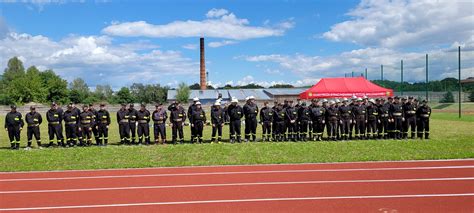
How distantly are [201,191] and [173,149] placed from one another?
19.6 ft

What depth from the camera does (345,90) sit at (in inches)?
1120

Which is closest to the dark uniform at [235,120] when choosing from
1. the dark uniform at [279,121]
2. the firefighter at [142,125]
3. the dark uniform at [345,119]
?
the dark uniform at [279,121]

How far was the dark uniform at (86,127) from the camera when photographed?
16609 mm

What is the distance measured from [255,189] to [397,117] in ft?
32.5

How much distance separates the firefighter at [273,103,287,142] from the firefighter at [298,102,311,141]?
0.65m

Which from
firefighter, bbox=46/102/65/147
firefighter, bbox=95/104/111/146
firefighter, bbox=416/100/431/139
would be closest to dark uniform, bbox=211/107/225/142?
firefighter, bbox=95/104/111/146

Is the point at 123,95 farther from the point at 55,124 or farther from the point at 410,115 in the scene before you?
the point at 410,115

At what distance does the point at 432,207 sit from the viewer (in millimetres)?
7340

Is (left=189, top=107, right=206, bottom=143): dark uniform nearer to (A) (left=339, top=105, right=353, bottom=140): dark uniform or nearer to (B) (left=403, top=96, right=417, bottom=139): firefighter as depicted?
(A) (left=339, top=105, right=353, bottom=140): dark uniform

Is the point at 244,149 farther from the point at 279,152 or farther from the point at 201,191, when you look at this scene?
the point at 201,191

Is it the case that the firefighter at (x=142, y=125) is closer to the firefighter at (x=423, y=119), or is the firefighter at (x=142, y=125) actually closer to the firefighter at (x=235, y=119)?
the firefighter at (x=235, y=119)

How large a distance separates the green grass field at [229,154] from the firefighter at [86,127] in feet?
5.11

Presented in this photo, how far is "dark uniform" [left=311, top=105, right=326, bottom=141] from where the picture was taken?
Result: 17.0m

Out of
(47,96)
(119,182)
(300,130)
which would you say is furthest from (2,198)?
(47,96)
